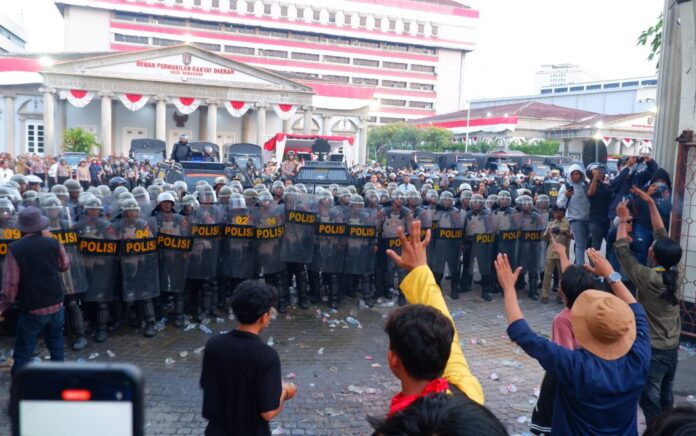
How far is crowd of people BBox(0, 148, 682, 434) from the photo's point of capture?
9.31ft

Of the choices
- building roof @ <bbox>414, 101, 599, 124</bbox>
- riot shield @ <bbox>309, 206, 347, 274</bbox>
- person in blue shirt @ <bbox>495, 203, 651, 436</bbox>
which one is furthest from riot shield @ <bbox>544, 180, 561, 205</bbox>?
building roof @ <bbox>414, 101, 599, 124</bbox>

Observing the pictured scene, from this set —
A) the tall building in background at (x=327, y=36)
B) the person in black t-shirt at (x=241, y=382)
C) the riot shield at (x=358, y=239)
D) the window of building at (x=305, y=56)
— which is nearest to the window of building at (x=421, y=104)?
the tall building in background at (x=327, y=36)

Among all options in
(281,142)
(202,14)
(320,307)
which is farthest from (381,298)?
(202,14)

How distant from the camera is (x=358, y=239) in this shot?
945 centimetres

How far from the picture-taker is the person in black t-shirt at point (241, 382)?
3.24 m

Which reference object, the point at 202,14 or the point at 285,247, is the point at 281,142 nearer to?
the point at 285,247

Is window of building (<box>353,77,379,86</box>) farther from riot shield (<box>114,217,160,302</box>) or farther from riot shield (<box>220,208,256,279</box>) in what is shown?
riot shield (<box>114,217,160,302</box>)

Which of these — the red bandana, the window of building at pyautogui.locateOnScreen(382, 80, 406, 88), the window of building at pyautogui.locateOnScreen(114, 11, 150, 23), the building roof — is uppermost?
the window of building at pyautogui.locateOnScreen(114, 11, 150, 23)

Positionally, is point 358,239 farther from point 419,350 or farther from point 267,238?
point 419,350

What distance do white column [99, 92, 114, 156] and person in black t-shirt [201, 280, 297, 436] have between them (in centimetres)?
3887

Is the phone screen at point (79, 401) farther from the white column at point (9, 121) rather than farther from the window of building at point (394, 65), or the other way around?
the window of building at point (394, 65)

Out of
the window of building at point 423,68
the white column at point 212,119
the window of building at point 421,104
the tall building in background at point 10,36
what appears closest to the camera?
the white column at point 212,119

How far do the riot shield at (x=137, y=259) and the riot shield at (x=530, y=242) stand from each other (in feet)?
20.8

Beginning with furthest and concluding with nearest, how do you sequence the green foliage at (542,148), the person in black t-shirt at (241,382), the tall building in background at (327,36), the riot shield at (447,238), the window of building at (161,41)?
1. the window of building at (161,41)
2. the tall building in background at (327,36)
3. the green foliage at (542,148)
4. the riot shield at (447,238)
5. the person in black t-shirt at (241,382)
